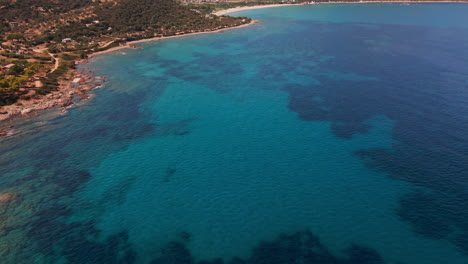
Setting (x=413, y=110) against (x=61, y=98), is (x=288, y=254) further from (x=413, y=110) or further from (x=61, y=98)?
(x=61, y=98)

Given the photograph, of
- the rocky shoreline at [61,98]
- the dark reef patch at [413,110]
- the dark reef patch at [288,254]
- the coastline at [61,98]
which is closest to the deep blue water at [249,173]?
the dark reef patch at [288,254]

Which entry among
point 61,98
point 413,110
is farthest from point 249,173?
point 61,98

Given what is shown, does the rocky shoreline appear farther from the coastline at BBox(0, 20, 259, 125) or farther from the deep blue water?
the deep blue water

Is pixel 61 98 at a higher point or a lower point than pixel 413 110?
higher

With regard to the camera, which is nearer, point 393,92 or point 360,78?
point 393,92

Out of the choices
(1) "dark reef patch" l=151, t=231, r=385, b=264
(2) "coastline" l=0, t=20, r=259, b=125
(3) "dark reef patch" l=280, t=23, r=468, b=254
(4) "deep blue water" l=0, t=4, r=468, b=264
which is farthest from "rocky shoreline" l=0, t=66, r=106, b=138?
(3) "dark reef patch" l=280, t=23, r=468, b=254

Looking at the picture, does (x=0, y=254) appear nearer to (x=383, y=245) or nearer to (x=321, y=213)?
(x=321, y=213)

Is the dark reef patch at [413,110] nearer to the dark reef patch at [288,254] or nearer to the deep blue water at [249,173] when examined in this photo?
the deep blue water at [249,173]

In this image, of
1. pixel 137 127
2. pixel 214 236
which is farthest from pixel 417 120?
pixel 137 127
